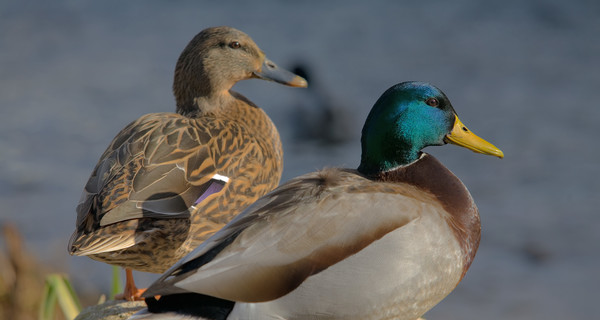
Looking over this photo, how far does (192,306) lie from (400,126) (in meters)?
1.14

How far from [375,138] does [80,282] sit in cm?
363

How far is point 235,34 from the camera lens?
5262mm

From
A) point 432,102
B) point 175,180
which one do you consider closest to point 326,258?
point 432,102

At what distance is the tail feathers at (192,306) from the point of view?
3.10m

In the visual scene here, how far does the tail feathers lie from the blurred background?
7.30 feet

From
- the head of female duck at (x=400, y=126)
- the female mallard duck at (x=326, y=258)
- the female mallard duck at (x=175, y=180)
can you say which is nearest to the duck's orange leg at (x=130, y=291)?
the female mallard duck at (x=175, y=180)

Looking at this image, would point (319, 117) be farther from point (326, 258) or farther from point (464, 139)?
point (326, 258)

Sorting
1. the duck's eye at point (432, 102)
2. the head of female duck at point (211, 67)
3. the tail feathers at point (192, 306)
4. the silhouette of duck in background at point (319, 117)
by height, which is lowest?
the silhouette of duck in background at point (319, 117)

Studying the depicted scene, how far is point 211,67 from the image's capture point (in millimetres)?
5121

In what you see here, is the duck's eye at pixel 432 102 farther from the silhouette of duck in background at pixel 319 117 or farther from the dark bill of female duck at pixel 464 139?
the silhouette of duck in background at pixel 319 117

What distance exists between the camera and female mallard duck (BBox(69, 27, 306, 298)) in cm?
388

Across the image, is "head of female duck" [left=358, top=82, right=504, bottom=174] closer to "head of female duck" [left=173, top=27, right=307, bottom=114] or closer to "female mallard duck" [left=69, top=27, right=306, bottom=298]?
"female mallard duck" [left=69, top=27, right=306, bottom=298]

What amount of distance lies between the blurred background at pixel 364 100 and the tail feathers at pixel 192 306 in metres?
2.22

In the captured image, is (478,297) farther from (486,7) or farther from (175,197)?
(486,7)
